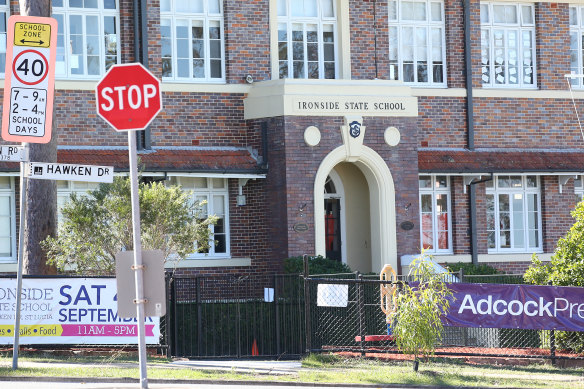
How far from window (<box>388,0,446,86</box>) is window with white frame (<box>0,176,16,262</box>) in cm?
925

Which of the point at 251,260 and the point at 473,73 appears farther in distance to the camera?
the point at 473,73

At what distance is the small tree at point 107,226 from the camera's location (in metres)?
18.7

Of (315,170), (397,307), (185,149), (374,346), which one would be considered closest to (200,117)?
(185,149)

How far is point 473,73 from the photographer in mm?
27406

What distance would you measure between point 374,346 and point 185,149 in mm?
7946

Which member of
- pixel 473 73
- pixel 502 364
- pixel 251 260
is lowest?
pixel 502 364

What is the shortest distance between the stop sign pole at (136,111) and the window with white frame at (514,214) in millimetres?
17232

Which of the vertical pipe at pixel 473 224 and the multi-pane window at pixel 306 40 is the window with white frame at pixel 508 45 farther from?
the multi-pane window at pixel 306 40

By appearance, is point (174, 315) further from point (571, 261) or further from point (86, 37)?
point (86, 37)

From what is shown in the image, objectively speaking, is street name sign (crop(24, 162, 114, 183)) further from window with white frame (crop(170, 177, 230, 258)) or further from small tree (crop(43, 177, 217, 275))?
window with white frame (crop(170, 177, 230, 258))

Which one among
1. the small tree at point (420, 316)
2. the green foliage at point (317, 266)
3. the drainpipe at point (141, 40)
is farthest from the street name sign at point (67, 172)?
the drainpipe at point (141, 40)

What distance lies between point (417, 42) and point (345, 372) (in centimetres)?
1291

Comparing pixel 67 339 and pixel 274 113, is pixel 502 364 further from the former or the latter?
pixel 274 113

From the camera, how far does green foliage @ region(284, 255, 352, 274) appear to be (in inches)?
915
